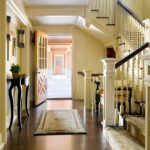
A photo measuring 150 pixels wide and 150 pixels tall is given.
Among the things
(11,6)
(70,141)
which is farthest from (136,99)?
(11,6)

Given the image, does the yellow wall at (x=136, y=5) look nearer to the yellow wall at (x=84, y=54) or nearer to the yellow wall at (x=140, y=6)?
the yellow wall at (x=140, y=6)

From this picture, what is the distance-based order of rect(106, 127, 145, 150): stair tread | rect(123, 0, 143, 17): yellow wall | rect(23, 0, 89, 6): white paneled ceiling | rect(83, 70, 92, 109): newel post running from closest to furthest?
1. rect(106, 127, 145, 150): stair tread
2. rect(23, 0, 89, 6): white paneled ceiling
3. rect(83, 70, 92, 109): newel post
4. rect(123, 0, 143, 17): yellow wall

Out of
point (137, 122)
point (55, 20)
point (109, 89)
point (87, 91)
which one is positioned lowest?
point (137, 122)

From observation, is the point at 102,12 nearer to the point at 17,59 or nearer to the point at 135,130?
the point at 17,59

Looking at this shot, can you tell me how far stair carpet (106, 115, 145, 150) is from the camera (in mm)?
3361

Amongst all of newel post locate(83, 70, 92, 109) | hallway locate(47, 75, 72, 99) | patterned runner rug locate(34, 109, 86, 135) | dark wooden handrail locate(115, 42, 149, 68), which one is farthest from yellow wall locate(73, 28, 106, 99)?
dark wooden handrail locate(115, 42, 149, 68)

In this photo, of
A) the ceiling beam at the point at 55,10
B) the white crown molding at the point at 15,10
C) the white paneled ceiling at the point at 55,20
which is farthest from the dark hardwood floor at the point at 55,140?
the white paneled ceiling at the point at 55,20

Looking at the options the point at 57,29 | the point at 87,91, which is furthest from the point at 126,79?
the point at 57,29

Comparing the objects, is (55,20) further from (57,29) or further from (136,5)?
(136,5)

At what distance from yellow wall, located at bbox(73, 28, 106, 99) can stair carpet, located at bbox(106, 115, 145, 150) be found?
470 centimetres

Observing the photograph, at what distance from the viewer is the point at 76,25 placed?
29.2 ft

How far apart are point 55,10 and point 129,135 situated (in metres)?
4.17

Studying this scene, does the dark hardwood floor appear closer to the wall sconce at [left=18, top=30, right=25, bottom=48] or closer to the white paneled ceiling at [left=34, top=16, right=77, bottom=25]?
the wall sconce at [left=18, top=30, right=25, bottom=48]

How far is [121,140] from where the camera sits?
3594 mm
